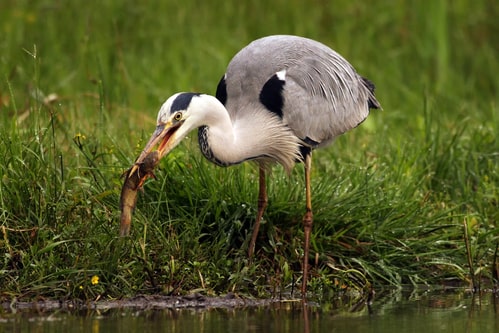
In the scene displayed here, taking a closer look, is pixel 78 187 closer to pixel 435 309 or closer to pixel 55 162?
pixel 55 162

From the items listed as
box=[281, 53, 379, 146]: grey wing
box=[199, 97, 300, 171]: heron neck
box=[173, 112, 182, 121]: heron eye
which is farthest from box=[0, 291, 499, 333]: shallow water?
box=[281, 53, 379, 146]: grey wing

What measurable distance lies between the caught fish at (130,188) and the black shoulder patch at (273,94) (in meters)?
1.06

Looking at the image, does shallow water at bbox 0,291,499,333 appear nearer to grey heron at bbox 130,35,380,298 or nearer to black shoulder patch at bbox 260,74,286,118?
grey heron at bbox 130,35,380,298

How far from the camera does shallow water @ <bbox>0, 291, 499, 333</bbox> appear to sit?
18.0ft

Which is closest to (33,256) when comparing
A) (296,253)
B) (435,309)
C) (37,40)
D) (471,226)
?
(296,253)

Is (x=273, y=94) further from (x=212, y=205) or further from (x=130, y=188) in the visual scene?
(x=130, y=188)

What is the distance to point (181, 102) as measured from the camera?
620 centimetres

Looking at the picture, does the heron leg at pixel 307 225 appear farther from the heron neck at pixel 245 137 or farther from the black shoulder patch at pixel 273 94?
the black shoulder patch at pixel 273 94

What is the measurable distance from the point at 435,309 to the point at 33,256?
A: 224 cm

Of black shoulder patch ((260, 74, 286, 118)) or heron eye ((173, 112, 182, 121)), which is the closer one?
heron eye ((173, 112, 182, 121))

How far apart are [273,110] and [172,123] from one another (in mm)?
967

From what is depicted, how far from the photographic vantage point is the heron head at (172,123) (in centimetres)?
613

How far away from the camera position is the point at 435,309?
618 centimetres

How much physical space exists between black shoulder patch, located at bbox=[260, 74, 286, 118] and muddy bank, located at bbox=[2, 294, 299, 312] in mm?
1247
